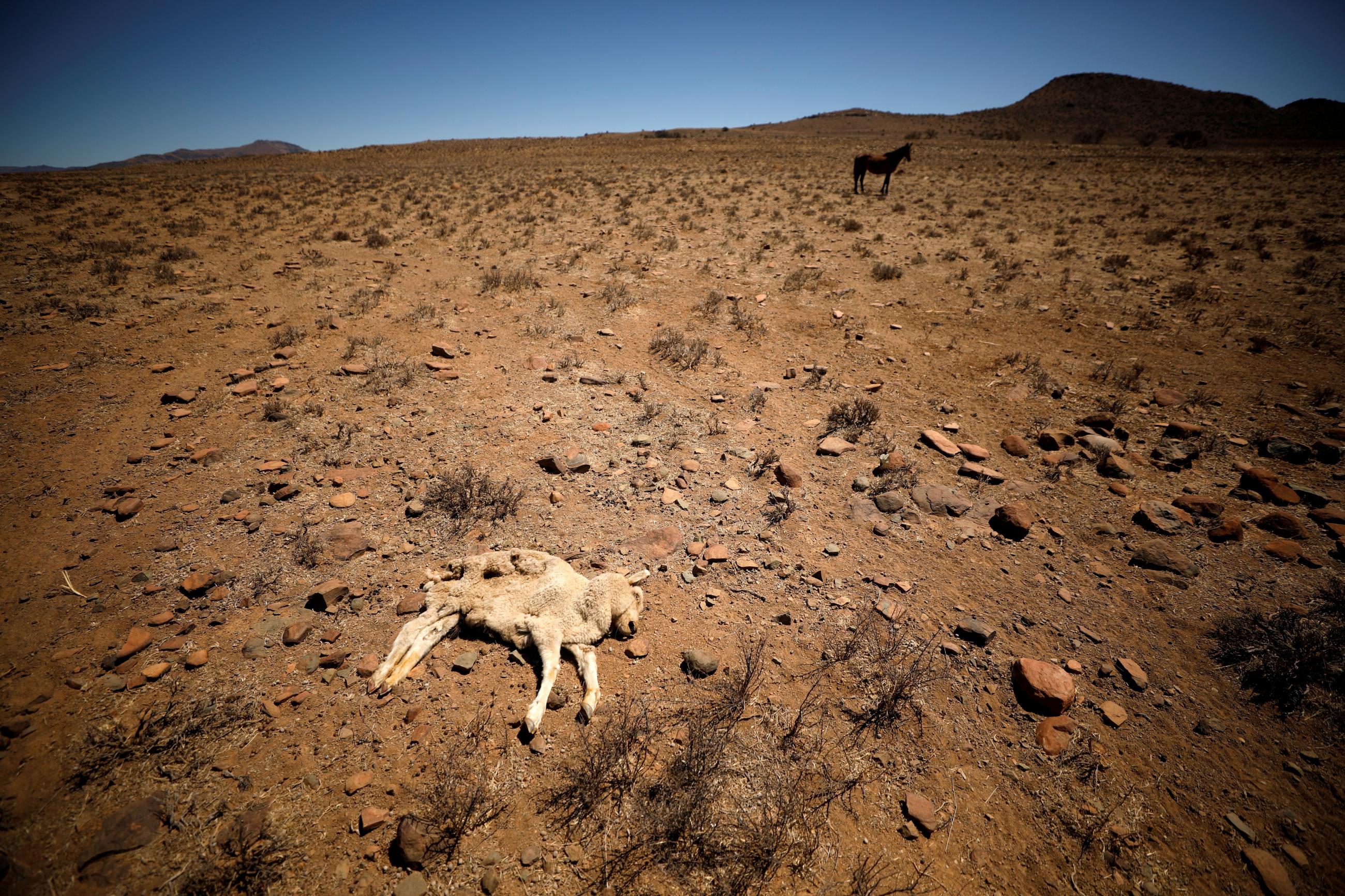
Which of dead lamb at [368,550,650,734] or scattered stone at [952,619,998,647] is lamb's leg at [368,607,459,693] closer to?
dead lamb at [368,550,650,734]

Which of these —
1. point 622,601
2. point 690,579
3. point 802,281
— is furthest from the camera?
point 802,281

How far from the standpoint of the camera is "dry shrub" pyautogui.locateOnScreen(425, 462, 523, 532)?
4184 millimetres

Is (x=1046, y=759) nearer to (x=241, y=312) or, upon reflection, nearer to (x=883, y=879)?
(x=883, y=879)

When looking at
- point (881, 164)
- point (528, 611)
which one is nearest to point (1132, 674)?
point (528, 611)

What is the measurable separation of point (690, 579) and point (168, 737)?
3146mm

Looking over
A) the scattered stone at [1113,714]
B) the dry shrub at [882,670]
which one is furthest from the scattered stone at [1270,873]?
the dry shrub at [882,670]

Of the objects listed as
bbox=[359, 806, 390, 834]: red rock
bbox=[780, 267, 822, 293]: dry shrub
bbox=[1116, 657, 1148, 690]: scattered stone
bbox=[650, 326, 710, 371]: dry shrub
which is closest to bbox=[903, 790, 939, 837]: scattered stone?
bbox=[1116, 657, 1148, 690]: scattered stone

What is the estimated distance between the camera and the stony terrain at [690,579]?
2367mm

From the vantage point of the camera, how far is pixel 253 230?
1284 cm

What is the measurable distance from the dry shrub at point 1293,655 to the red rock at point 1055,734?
4.07 ft

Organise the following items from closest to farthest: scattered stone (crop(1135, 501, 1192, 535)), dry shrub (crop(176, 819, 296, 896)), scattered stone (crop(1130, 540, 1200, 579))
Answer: dry shrub (crop(176, 819, 296, 896)) → scattered stone (crop(1130, 540, 1200, 579)) → scattered stone (crop(1135, 501, 1192, 535))

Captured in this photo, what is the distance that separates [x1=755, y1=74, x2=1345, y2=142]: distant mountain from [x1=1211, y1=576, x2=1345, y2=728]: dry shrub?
57.6m

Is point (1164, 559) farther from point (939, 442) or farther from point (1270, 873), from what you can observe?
point (1270, 873)

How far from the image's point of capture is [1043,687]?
9.71 ft
